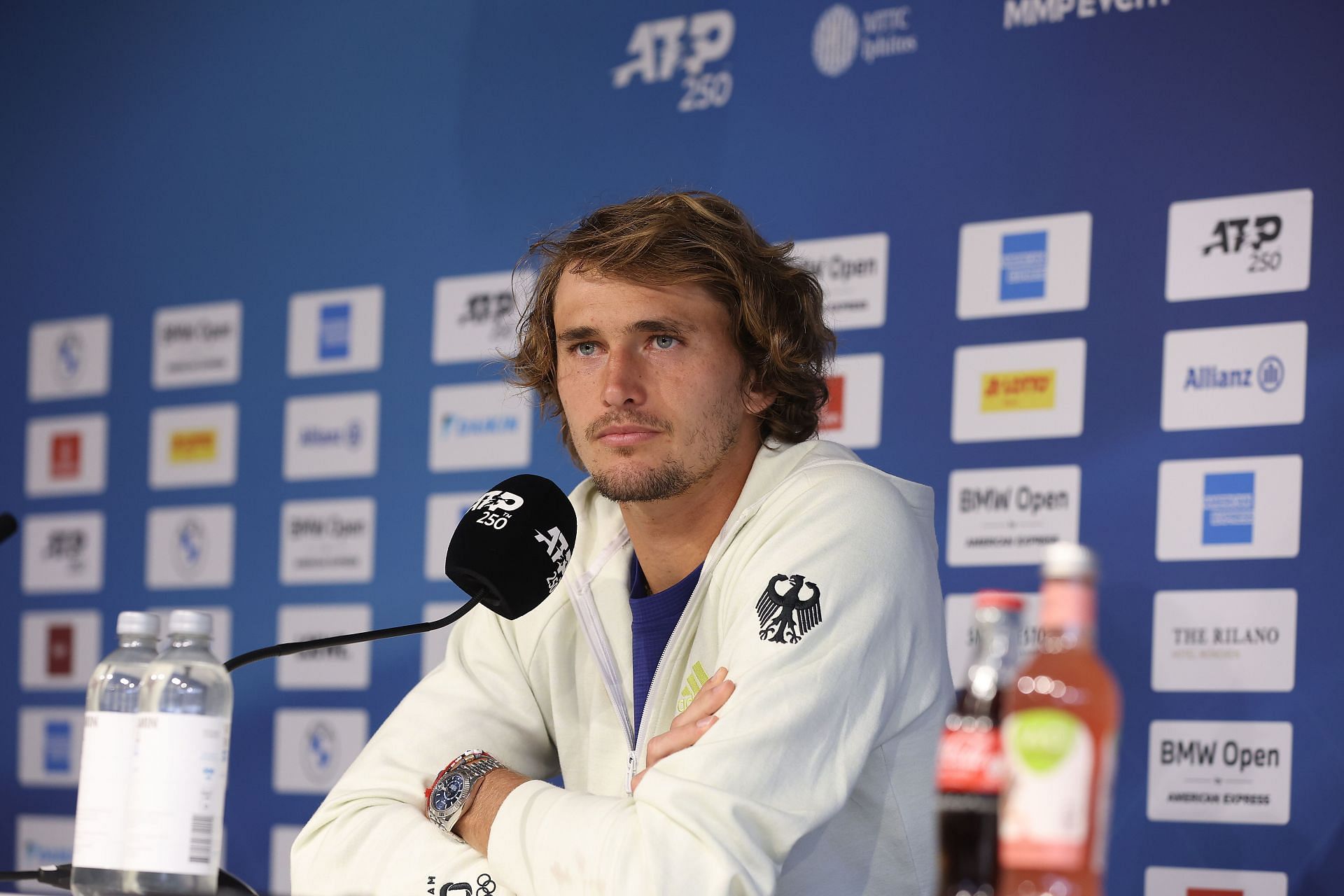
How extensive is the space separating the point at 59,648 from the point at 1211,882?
267 cm

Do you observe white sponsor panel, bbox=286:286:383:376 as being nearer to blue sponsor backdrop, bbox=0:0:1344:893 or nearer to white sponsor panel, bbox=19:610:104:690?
blue sponsor backdrop, bbox=0:0:1344:893

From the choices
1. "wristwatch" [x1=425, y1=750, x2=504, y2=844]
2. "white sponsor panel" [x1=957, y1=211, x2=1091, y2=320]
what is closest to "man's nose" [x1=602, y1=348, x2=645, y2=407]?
"wristwatch" [x1=425, y1=750, x2=504, y2=844]

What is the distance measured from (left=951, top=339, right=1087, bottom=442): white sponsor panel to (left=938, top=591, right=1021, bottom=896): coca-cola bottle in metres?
1.82

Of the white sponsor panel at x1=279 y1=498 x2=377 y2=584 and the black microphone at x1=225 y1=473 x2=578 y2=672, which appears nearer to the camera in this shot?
the black microphone at x1=225 y1=473 x2=578 y2=672

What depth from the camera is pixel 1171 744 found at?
2562 millimetres

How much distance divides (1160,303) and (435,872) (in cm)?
161

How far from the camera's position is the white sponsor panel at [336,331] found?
11.5ft

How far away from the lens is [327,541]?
11.5 feet

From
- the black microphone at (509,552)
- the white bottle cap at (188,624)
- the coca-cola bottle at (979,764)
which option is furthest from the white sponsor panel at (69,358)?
the coca-cola bottle at (979,764)

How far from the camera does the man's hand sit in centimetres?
158

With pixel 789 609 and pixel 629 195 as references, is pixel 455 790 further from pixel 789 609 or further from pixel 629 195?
pixel 629 195

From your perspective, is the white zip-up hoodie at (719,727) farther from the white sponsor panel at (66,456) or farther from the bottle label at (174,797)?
the white sponsor panel at (66,456)

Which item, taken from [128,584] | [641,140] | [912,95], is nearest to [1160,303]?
[912,95]

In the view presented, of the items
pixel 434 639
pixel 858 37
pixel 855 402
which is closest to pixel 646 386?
pixel 855 402
